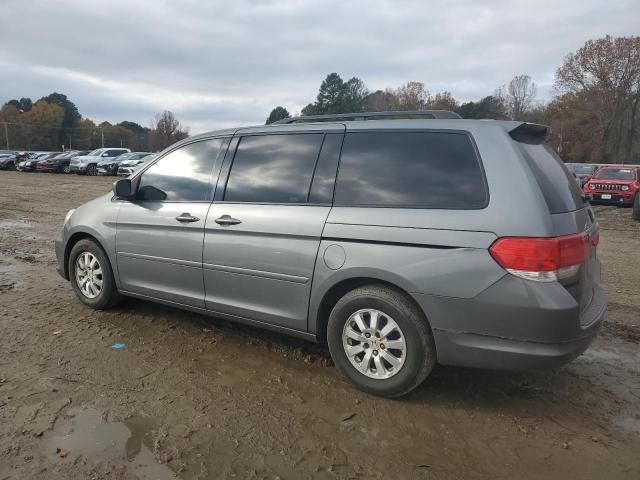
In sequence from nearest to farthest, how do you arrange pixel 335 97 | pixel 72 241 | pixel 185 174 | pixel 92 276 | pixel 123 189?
pixel 185 174 < pixel 123 189 < pixel 92 276 < pixel 72 241 < pixel 335 97

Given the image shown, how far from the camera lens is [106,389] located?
346cm

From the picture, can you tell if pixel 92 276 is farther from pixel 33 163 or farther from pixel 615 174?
pixel 33 163

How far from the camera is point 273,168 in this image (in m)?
3.94

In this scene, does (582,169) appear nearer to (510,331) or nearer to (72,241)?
(510,331)

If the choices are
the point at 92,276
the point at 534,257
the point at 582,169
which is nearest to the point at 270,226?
the point at 534,257

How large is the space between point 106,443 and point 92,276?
2.52 meters

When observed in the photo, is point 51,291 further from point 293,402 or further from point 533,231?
point 533,231

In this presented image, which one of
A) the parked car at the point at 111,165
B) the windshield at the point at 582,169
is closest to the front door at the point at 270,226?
the windshield at the point at 582,169

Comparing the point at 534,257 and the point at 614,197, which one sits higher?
the point at 534,257

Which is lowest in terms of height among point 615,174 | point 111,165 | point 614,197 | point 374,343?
point 374,343

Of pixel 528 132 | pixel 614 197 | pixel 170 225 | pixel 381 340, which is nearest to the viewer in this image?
pixel 381 340

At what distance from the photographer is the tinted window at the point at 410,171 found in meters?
3.12

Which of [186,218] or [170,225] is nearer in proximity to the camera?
[186,218]

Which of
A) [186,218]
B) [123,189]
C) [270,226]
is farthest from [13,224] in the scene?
[270,226]
